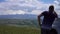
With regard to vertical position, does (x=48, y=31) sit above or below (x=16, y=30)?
above

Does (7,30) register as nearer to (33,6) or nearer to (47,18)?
(33,6)

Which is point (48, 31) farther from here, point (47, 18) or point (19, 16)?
point (19, 16)

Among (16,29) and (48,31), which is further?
(16,29)

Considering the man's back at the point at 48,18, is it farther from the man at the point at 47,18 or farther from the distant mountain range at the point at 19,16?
the distant mountain range at the point at 19,16

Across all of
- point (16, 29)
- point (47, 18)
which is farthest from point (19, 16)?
point (47, 18)

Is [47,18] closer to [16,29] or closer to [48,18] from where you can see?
[48,18]

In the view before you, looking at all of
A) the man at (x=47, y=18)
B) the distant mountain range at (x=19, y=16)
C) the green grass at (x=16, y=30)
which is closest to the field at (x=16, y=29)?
the green grass at (x=16, y=30)

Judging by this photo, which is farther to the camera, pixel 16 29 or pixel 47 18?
pixel 16 29

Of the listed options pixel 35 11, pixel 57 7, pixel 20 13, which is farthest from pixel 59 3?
pixel 20 13

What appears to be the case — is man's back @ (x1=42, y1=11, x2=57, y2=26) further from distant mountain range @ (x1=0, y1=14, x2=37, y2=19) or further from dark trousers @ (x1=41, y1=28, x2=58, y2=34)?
distant mountain range @ (x1=0, y1=14, x2=37, y2=19)

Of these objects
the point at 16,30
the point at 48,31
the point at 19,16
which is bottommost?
the point at 16,30

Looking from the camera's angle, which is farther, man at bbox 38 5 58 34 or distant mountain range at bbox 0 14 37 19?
distant mountain range at bbox 0 14 37 19

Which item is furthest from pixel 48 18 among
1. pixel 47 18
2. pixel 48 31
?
pixel 48 31

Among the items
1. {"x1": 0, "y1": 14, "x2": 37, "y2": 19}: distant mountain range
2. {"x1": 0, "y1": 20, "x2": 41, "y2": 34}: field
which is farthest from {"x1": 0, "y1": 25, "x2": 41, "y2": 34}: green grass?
{"x1": 0, "y1": 14, "x2": 37, "y2": 19}: distant mountain range
